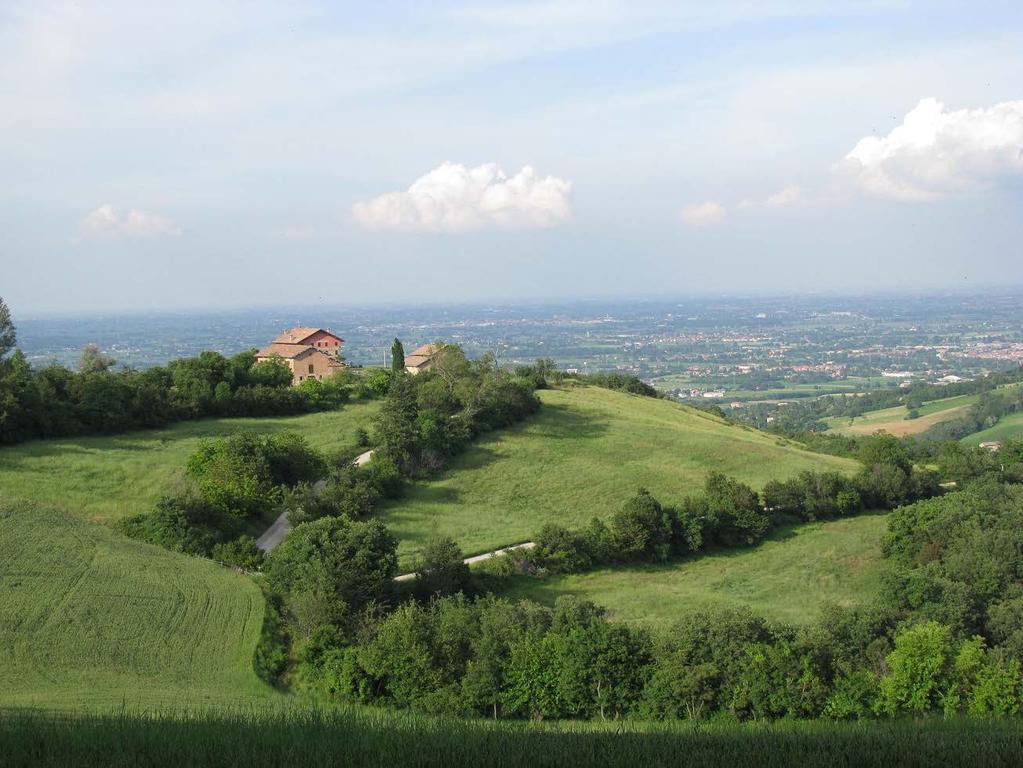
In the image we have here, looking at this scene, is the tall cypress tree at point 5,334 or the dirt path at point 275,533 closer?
the dirt path at point 275,533

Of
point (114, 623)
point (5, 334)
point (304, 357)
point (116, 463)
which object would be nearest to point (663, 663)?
point (114, 623)

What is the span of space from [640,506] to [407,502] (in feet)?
36.6

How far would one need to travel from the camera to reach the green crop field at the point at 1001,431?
280 ft

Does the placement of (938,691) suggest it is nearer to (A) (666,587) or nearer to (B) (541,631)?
(B) (541,631)

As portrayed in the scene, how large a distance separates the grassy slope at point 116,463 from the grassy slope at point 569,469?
312 inches

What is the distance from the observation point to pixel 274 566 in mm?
29656

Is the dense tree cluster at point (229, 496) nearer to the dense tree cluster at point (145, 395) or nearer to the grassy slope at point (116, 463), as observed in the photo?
the grassy slope at point (116, 463)

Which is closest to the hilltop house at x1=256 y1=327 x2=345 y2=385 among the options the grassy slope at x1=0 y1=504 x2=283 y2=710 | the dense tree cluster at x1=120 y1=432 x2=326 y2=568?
the dense tree cluster at x1=120 y1=432 x2=326 y2=568

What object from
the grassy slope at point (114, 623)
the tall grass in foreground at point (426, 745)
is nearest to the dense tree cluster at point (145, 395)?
the grassy slope at point (114, 623)

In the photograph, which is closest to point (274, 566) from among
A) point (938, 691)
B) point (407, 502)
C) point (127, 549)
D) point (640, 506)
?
point (127, 549)

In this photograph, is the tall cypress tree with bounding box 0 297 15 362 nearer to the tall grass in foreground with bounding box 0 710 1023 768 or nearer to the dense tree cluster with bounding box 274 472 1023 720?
the dense tree cluster with bounding box 274 472 1023 720

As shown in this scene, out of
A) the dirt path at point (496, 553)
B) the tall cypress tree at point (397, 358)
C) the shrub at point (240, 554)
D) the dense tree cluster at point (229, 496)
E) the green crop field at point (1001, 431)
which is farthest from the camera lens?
the green crop field at point (1001, 431)

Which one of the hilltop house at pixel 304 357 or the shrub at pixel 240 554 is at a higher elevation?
the hilltop house at pixel 304 357

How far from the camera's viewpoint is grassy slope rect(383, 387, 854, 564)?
1608 inches
